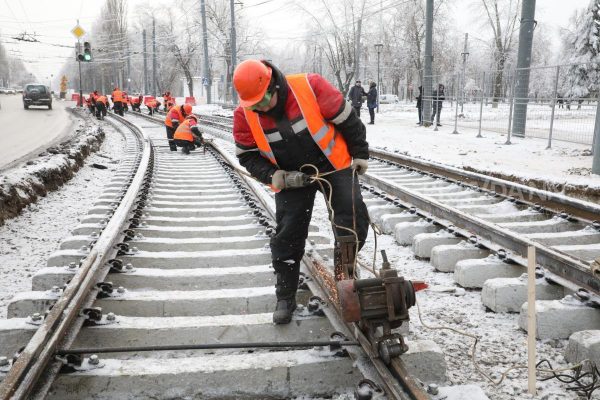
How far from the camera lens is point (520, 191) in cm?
666

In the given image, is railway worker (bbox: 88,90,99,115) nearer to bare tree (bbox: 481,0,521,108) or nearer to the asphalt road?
the asphalt road

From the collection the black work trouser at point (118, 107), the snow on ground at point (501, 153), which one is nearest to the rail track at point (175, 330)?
the snow on ground at point (501, 153)

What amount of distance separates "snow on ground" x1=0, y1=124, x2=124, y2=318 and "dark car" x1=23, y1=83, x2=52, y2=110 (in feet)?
100

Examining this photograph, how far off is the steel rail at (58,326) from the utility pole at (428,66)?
52.6 feet

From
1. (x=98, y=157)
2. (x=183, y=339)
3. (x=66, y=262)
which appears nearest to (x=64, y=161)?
(x=98, y=157)

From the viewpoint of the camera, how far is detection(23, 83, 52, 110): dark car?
37.1 metres

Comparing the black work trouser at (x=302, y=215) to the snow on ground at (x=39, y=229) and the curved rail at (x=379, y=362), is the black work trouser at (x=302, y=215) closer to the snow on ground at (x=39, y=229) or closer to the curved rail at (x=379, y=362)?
the curved rail at (x=379, y=362)

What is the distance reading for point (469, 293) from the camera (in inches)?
161

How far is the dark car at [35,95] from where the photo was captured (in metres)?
37.1

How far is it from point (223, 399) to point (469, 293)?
2193mm

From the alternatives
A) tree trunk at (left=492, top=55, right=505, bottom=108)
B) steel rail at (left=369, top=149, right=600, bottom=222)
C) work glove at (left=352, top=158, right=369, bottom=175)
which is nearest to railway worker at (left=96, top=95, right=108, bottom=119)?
tree trunk at (left=492, top=55, right=505, bottom=108)

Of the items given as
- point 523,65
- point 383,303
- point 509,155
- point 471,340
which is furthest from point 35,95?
point 383,303

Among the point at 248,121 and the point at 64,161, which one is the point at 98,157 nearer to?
the point at 64,161

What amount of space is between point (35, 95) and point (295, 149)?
39.6 metres
